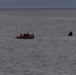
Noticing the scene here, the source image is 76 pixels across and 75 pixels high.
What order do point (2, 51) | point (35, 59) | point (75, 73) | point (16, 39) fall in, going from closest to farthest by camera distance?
point (75, 73)
point (35, 59)
point (2, 51)
point (16, 39)

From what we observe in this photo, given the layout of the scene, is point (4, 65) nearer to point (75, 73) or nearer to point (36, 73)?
point (36, 73)

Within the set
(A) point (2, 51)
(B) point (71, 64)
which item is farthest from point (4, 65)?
(A) point (2, 51)

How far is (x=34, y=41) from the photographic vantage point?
1058 inches

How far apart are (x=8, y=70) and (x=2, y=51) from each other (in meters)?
5.70

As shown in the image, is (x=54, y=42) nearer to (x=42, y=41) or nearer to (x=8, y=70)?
(x=42, y=41)

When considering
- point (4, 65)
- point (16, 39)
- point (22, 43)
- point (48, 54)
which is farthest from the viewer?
point (16, 39)

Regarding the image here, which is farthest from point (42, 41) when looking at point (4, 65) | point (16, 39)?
point (4, 65)

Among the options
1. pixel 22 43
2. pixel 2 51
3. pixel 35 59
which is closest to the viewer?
pixel 35 59

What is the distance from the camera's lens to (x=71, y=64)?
17656 mm

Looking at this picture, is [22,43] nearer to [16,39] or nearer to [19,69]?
[16,39]

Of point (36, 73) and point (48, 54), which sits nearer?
point (36, 73)

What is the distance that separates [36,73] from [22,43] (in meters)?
10.1

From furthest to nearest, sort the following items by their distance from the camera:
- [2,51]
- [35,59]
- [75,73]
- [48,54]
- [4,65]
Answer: [2,51] → [48,54] → [35,59] → [4,65] → [75,73]

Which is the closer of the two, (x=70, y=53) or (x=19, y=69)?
(x=19, y=69)
